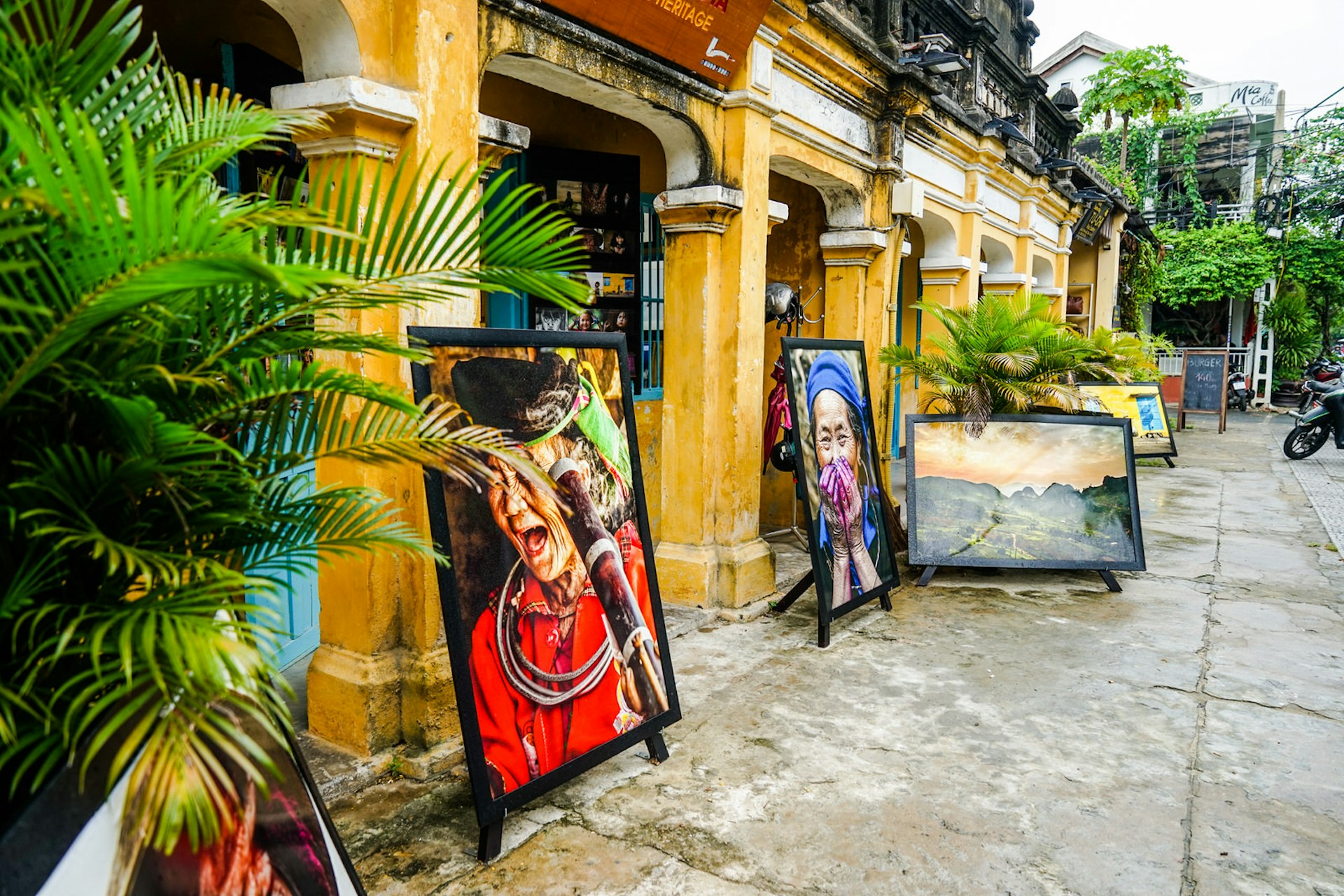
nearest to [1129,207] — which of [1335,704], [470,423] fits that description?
[1335,704]

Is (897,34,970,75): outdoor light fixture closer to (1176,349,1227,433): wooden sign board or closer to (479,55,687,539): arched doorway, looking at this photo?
(479,55,687,539): arched doorway

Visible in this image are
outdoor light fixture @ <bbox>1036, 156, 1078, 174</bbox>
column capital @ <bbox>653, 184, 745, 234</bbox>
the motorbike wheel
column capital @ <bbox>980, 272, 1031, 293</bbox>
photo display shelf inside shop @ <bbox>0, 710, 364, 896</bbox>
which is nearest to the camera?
photo display shelf inside shop @ <bbox>0, 710, 364, 896</bbox>

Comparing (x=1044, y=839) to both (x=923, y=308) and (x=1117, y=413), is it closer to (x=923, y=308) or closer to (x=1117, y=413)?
(x=923, y=308)

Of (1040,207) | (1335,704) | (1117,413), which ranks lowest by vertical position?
(1335,704)

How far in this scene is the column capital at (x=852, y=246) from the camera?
21.3ft

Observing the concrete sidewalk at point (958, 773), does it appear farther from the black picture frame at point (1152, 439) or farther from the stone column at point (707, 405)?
the black picture frame at point (1152, 439)

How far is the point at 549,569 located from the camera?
289cm

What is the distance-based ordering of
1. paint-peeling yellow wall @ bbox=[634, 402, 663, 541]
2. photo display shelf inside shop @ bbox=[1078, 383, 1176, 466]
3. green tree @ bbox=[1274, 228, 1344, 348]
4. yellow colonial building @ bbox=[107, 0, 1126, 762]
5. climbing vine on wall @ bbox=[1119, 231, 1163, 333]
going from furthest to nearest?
1. green tree @ bbox=[1274, 228, 1344, 348]
2. climbing vine on wall @ bbox=[1119, 231, 1163, 333]
3. photo display shelf inside shop @ bbox=[1078, 383, 1176, 466]
4. paint-peeling yellow wall @ bbox=[634, 402, 663, 541]
5. yellow colonial building @ bbox=[107, 0, 1126, 762]

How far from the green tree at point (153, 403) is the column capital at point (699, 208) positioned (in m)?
3.34

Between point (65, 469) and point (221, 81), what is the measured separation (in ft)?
10.6

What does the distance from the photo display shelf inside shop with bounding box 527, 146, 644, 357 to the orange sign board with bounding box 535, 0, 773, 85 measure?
105 cm

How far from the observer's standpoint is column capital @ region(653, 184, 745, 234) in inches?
195

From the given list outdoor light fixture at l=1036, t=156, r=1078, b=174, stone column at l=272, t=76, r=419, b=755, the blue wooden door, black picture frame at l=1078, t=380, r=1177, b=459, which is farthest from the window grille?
black picture frame at l=1078, t=380, r=1177, b=459

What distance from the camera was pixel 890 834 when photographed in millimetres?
2871
